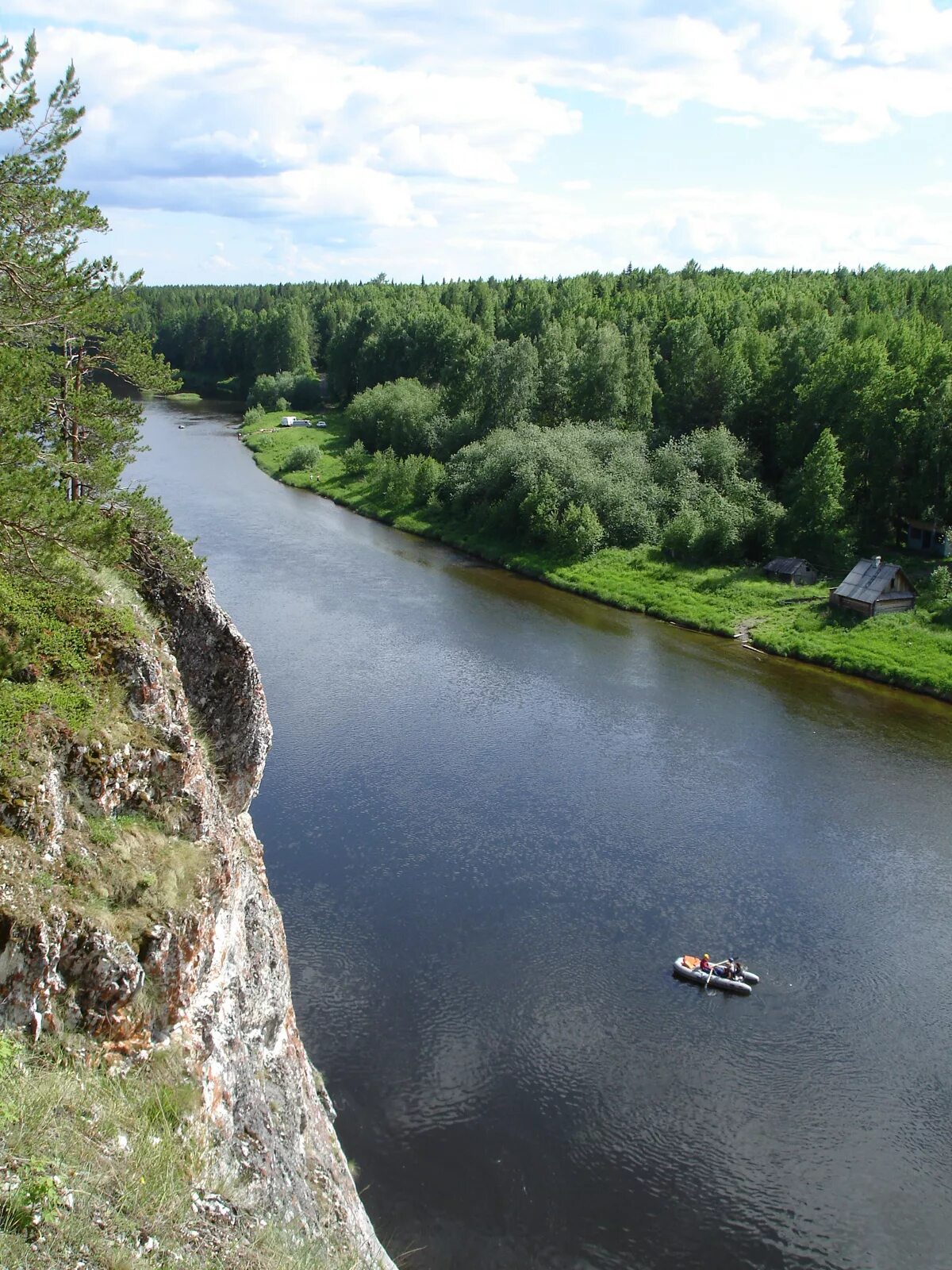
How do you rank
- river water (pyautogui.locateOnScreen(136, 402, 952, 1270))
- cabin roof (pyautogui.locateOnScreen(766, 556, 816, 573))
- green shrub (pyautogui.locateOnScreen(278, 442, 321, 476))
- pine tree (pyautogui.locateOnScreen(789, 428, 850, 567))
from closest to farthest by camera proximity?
river water (pyautogui.locateOnScreen(136, 402, 952, 1270)), cabin roof (pyautogui.locateOnScreen(766, 556, 816, 573)), pine tree (pyautogui.locateOnScreen(789, 428, 850, 567)), green shrub (pyautogui.locateOnScreen(278, 442, 321, 476))

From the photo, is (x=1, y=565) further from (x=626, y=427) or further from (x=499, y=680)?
(x=626, y=427)

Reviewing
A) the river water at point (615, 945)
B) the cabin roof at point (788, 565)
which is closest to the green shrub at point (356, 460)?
the cabin roof at point (788, 565)

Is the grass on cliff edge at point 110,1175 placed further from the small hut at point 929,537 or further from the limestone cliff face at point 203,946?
the small hut at point 929,537

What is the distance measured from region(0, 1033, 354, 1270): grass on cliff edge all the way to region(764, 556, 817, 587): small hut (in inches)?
1686

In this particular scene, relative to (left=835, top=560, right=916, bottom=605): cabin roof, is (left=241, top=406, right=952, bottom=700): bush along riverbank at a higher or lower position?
lower

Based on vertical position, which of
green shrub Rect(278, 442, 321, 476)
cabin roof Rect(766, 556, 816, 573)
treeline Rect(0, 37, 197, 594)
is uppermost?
treeline Rect(0, 37, 197, 594)

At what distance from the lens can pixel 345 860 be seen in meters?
25.0

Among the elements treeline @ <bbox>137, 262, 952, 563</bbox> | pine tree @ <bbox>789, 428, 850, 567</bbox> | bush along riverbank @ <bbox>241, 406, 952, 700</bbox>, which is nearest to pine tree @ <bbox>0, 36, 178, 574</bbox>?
bush along riverbank @ <bbox>241, 406, 952, 700</bbox>

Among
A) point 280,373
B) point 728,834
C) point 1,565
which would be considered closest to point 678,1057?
point 728,834

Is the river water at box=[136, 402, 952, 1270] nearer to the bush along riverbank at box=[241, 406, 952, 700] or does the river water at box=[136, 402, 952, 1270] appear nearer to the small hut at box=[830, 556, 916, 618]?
the bush along riverbank at box=[241, 406, 952, 700]

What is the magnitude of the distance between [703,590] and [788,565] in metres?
4.28

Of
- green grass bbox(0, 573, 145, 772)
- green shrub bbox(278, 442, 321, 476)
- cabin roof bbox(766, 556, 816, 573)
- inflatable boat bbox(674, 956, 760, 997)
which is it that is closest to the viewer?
green grass bbox(0, 573, 145, 772)

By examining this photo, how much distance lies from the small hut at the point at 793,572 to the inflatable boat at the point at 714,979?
99.7ft

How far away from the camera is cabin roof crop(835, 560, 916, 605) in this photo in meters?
43.7
